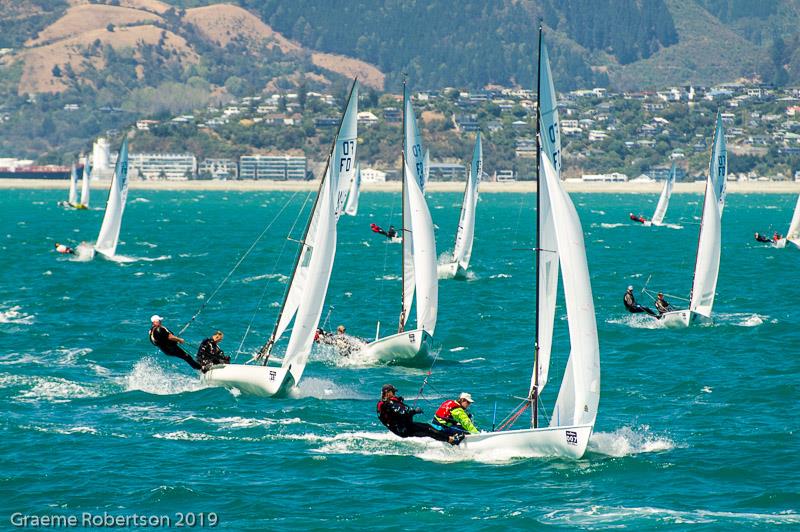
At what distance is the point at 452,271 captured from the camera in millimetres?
63344

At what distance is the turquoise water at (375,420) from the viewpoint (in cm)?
2383

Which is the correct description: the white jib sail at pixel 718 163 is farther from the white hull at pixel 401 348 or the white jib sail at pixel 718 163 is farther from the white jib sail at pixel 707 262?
the white hull at pixel 401 348

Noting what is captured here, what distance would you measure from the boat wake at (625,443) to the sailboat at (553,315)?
1.19 meters

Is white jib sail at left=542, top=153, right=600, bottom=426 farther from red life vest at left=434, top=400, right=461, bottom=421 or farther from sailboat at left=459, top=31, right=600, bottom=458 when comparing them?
red life vest at left=434, top=400, right=461, bottom=421

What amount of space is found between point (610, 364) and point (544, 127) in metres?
14.2

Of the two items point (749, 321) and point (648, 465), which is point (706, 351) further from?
point (648, 465)

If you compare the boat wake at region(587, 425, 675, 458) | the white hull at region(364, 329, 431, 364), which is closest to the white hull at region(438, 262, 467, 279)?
the white hull at region(364, 329, 431, 364)

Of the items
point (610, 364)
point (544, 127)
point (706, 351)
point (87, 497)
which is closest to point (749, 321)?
point (706, 351)

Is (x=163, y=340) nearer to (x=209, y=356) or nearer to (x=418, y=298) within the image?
(x=209, y=356)

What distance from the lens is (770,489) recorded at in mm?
24797

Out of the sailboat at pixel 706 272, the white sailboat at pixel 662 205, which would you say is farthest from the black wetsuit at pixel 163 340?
the white sailboat at pixel 662 205

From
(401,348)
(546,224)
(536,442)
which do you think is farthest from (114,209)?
(546,224)

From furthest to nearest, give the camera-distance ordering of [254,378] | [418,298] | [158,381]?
[418,298]
[158,381]
[254,378]

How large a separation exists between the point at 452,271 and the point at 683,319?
19.5 metres
